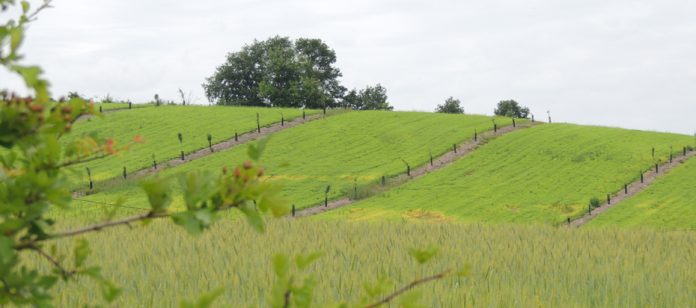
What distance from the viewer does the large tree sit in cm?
10081

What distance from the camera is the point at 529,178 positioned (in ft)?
173

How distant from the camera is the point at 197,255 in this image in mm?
13648

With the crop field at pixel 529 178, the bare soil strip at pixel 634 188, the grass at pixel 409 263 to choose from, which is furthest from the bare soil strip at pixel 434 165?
the grass at pixel 409 263

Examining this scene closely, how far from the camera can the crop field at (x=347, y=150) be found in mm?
53750

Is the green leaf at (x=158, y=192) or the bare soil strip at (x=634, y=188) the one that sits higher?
the green leaf at (x=158, y=192)

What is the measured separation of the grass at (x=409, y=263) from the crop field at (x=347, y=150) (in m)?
31.1

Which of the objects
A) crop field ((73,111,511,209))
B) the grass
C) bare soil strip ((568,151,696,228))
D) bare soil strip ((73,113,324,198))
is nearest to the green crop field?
bare soil strip ((568,151,696,228))

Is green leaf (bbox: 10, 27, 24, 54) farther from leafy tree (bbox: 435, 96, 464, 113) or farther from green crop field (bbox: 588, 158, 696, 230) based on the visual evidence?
leafy tree (bbox: 435, 96, 464, 113)

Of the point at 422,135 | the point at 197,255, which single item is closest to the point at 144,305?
the point at 197,255

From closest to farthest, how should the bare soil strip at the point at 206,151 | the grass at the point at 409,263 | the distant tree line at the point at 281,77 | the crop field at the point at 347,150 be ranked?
the grass at the point at 409,263 < the crop field at the point at 347,150 < the bare soil strip at the point at 206,151 < the distant tree line at the point at 281,77

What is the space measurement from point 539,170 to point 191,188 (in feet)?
176

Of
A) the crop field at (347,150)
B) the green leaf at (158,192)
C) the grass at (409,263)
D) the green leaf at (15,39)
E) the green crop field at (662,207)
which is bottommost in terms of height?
the green crop field at (662,207)

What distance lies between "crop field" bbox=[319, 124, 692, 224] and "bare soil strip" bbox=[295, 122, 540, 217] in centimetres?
103

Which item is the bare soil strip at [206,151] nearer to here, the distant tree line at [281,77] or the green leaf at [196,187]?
the distant tree line at [281,77]
